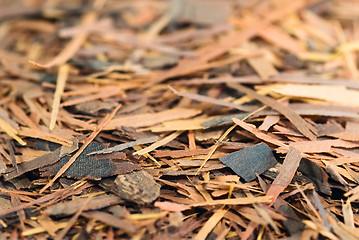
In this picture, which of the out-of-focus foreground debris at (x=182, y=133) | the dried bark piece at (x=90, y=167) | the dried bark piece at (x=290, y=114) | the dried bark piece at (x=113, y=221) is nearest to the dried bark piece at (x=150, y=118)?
the out-of-focus foreground debris at (x=182, y=133)

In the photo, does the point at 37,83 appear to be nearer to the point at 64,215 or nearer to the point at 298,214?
the point at 64,215

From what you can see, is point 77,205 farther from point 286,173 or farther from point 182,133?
point 286,173

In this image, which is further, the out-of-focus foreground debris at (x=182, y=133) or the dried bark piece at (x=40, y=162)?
the dried bark piece at (x=40, y=162)

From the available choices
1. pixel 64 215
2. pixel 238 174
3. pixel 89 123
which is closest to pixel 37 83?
pixel 89 123

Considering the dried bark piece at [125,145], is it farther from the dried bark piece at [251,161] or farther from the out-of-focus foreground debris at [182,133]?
the dried bark piece at [251,161]

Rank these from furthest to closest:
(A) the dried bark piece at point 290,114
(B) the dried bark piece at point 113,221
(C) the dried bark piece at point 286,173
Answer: (A) the dried bark piece at point 290,114
(C) the dried bark piece at point 286,173
(B) the dried bark piece at point 113,221

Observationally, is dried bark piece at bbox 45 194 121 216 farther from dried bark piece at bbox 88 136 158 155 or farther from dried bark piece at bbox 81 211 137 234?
dried bark piece at bbox 88 136 158 155

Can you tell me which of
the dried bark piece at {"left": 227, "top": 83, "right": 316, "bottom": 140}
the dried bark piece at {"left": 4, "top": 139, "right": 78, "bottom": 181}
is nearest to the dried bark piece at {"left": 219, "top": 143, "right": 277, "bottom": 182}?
the dried bark piece at {"left": 227, "top": 83, "right": 316, "bottom": 140}

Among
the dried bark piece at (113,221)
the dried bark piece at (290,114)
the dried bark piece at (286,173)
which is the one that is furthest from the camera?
the dried bark piece at (290,114)
